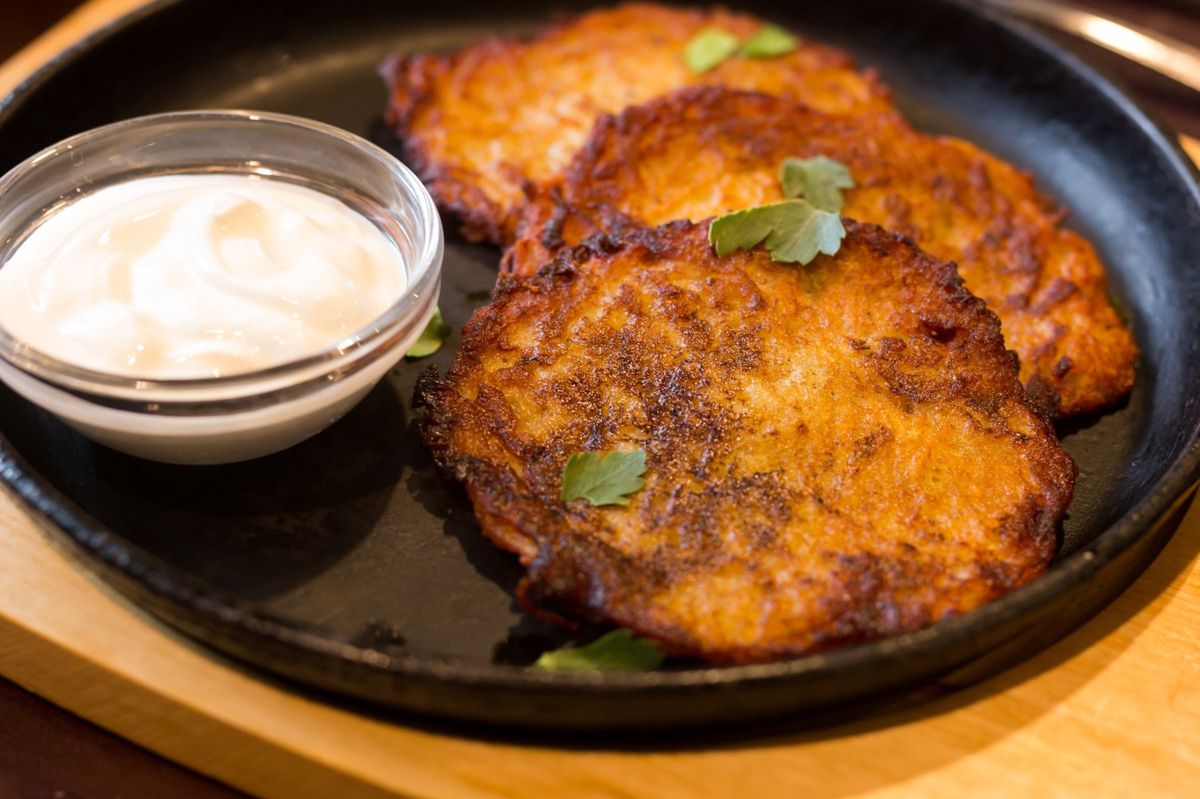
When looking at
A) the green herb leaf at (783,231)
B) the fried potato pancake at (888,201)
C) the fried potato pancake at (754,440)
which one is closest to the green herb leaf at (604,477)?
the fried potato pancake at (754,440)

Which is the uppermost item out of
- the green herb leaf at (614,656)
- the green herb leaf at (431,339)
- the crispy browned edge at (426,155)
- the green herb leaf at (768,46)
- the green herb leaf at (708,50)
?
the green herb leaf at (768,46)

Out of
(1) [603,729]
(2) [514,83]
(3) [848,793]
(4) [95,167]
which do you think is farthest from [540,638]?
(2) [514,83]

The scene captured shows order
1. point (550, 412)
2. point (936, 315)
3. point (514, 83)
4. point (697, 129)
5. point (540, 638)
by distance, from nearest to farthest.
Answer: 1. point (540, 638)
2. point (550, 412)
3. point (936, 315)
4. point (697, 129)
5. point (514, 83)

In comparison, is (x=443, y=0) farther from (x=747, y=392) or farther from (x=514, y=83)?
(x=747, y=392)

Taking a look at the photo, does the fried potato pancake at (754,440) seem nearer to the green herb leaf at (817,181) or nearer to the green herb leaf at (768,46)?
the green herb leaf at (817,181)

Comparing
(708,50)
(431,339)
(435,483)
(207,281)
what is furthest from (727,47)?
(207,281)

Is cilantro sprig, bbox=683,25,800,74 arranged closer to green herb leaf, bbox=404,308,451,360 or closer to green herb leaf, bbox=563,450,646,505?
green herb leaf, bbox=404,308,451,360
